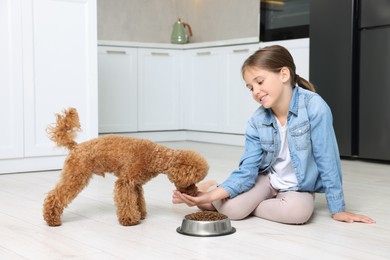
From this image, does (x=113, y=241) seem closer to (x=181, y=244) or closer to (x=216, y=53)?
(x=181, y=244)

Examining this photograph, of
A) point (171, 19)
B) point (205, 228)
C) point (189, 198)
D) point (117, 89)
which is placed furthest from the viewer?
point (171, 19)

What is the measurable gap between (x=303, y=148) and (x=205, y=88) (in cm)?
350

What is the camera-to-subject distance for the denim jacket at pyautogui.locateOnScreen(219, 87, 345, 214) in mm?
2207

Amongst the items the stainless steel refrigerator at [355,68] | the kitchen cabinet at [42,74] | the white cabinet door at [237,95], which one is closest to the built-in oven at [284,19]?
the stainless steel refrigerator at [355,68]

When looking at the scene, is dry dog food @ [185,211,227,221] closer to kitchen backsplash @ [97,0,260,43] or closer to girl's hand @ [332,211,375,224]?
girl's hand @ [332,211,375,224]


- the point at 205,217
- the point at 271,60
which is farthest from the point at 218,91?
the point at 205,217

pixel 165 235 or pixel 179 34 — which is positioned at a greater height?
pixel 179 34

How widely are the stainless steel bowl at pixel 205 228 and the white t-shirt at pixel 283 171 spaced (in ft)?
1.39

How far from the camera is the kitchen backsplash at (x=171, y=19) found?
5.89 m

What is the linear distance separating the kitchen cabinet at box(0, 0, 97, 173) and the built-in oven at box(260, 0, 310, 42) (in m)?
1.65

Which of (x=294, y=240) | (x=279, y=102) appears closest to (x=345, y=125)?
(x=279, y=102)

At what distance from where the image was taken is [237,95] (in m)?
5.27

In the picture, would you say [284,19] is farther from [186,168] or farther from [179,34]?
[186,168]

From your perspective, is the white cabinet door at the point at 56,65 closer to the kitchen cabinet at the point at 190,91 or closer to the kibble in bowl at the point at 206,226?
the kitchen cabinet at the point at 190,91
